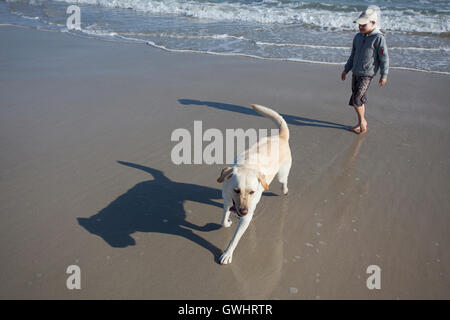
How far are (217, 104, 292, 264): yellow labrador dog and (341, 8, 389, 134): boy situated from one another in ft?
7.14

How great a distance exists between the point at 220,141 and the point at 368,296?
10.0ft

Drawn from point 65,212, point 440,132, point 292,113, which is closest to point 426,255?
point 440,132

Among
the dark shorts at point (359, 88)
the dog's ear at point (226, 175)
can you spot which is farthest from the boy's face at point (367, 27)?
the dog's ear at point (226, 175)

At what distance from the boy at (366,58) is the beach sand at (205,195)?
0.60 m

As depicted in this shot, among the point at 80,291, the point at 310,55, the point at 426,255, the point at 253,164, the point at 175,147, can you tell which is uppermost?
the point at 310,55

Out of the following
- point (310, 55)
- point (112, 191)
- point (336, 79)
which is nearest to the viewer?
point (112, 191)

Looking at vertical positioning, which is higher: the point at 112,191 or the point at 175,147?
the point at 175,147

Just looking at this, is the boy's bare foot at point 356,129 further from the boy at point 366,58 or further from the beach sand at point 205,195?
the beach sand at point 205,195

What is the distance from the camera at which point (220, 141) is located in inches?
196

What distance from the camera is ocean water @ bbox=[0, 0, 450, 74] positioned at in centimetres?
923

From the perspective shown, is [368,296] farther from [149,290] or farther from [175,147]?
[175,147]

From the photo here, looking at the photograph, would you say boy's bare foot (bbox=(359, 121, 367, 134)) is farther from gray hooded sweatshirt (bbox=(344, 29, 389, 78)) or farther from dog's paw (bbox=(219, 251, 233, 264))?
dog's paw (bbox=(219, 251, 233, 264))

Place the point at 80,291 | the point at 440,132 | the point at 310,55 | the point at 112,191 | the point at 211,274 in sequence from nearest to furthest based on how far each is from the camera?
the point at 80,291 < the point at 211,274 < the point at 112,191 < the point at 440,132 < the point at 310,55
